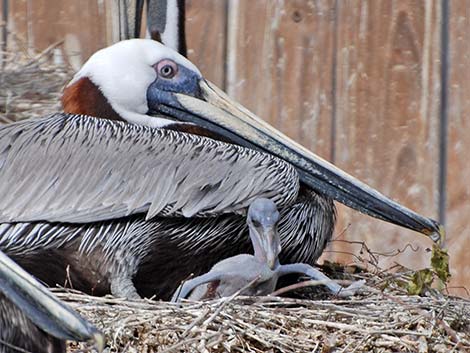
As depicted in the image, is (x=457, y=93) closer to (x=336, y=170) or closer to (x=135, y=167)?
(x=336, y=170)

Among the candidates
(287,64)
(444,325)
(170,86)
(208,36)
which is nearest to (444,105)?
(287,64)

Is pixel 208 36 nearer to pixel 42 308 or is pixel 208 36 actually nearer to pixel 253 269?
pixel 253 269

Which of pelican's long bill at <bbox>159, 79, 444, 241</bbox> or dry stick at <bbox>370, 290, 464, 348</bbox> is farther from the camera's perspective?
pelican's long bill at <bbox>159, 79, 444, 241</bbox>

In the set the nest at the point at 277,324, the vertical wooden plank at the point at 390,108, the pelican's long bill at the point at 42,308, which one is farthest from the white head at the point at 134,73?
the pelican's long bill at the point at 42,308

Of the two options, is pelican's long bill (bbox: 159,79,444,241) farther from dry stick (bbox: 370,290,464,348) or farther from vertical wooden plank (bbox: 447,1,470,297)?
→ dry stick (bbox: 370,290,464,348)

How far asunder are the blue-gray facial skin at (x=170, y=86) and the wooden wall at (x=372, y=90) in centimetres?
37

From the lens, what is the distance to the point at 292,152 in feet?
15.1

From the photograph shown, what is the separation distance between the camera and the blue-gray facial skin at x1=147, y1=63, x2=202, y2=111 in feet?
15.5

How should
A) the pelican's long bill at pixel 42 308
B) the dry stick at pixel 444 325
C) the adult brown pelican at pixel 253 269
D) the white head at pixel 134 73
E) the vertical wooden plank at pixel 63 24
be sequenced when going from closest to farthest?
the pelican's long bill at pixel 42 308, the dry stick at pixel 444 325, the adult brown pelican at pixel 253 269, the white head at pixel 134 73, the vertical wooden plank at pixel 63 24

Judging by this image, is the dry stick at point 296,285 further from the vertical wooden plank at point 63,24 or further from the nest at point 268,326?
the vertical wooden plank at point 63,24

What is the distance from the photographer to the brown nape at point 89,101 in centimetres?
464

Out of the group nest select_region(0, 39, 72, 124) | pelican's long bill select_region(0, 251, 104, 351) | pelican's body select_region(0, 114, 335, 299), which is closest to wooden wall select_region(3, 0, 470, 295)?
nest select_region(0, 39, 72, 124)

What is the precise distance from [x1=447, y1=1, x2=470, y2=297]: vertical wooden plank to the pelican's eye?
943 mm

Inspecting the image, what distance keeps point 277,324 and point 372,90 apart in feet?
5.01
